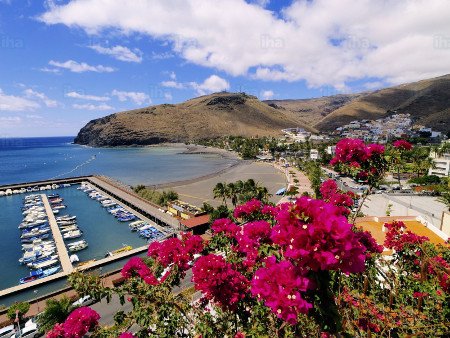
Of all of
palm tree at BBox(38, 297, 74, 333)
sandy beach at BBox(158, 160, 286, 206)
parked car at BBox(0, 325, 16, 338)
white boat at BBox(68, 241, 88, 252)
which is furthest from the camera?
sandy beach at BBox(158, 160, 286, 206)

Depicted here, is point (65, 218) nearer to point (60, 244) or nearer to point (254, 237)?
point (60, 244)

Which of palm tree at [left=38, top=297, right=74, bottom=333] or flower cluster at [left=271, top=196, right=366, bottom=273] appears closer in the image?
flower cluster at [left=271, top=196, right=366, bottom=273]

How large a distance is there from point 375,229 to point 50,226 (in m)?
41.8

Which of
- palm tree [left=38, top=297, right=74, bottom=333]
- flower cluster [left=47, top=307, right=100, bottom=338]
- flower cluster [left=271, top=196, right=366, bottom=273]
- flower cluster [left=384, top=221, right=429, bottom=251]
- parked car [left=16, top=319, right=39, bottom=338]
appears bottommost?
parked car [left=16, top=319, right=39, bottom=338]

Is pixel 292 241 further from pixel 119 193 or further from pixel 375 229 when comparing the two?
pixel 119 193

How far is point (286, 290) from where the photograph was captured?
2.54 metres

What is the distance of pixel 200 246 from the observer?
5641 millimetres

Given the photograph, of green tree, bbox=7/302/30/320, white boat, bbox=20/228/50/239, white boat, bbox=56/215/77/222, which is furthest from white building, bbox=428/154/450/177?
white boat, bbox=20/228/50/239

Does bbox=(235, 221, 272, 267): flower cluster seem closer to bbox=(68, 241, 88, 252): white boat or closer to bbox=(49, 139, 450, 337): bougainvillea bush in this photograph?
bbox=(49, 139, 450, 337): bougainvillea bush

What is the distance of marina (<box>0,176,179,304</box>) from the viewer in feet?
86.1

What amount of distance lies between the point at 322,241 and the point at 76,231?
134ft

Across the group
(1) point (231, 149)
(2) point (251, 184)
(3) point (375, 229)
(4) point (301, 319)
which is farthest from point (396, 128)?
(4) point (301, 319)

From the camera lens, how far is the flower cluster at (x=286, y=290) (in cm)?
246

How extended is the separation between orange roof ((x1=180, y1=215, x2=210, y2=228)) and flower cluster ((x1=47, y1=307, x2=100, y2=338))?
27.6m
